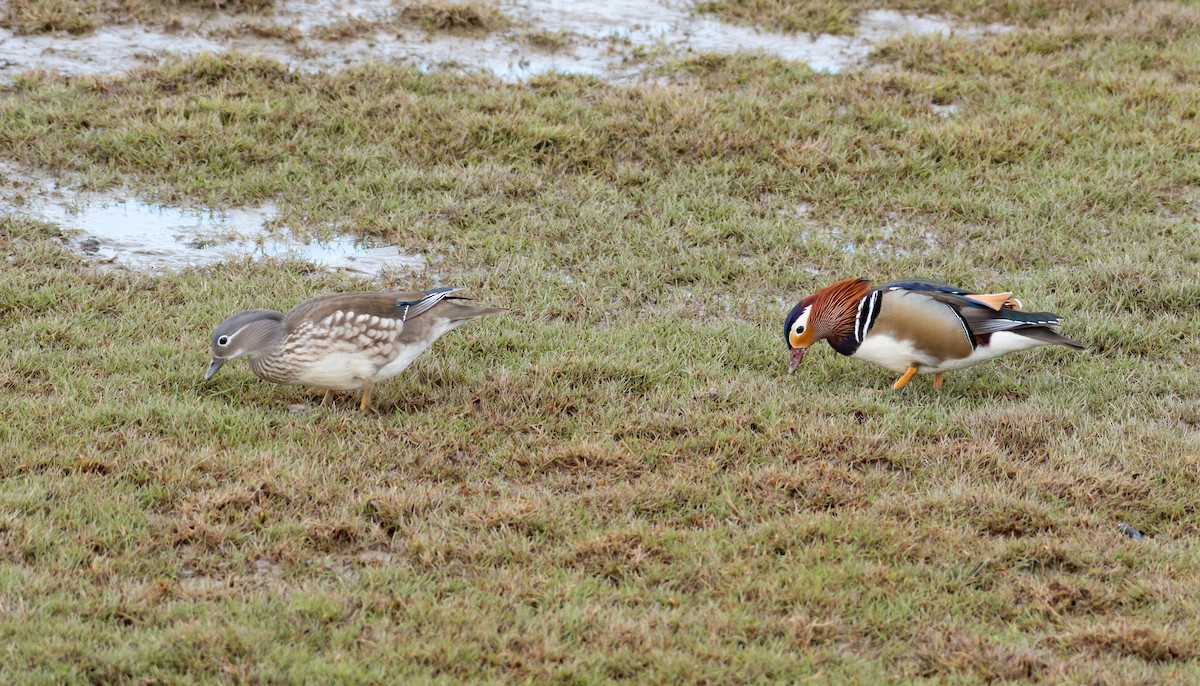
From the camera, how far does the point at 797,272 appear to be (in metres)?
8.31

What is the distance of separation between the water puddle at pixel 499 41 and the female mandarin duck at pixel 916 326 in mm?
4719

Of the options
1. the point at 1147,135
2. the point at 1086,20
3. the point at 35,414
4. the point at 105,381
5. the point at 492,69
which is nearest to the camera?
the point at 35,414

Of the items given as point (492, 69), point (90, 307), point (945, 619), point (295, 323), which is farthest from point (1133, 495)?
point (492, 69)

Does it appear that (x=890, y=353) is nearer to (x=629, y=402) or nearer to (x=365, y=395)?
(x=629, y=402)

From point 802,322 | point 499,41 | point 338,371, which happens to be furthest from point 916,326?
point 499,41

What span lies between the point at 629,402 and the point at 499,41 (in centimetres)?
592

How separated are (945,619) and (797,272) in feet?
12.9

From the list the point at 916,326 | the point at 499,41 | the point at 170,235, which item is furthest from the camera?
the point at 499,41

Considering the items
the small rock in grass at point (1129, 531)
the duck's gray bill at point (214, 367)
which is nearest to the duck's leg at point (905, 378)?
the small rock in grass at point (1129, 531)

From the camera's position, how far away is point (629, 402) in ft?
21.4

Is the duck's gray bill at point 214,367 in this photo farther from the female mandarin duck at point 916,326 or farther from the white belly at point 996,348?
the white belly at point 996,348

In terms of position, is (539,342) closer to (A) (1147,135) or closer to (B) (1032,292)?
(B) (1032,292)

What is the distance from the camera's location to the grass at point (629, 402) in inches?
181

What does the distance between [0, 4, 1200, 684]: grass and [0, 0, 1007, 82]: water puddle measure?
462 mm
